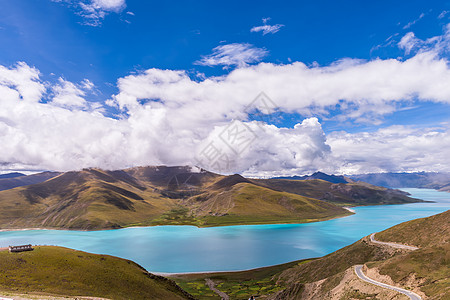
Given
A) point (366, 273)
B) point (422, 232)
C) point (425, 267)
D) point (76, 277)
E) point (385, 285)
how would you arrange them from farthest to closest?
1. point (422, 232)
2. point (76, 277)
3. point (366, 273)
4. point (425, 267)
5. point (385, 285)

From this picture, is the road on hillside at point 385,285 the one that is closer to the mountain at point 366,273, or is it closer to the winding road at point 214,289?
the mountain at point 366,273

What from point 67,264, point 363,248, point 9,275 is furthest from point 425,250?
point 9,275

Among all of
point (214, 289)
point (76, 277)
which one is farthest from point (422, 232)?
point (76, 277)

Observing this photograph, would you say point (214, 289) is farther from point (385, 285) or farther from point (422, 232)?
point (422, 232)

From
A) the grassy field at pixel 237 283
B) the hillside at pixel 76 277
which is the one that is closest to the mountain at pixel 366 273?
the grassy field at pixel 237 283

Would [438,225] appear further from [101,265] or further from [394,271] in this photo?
[101,265]
